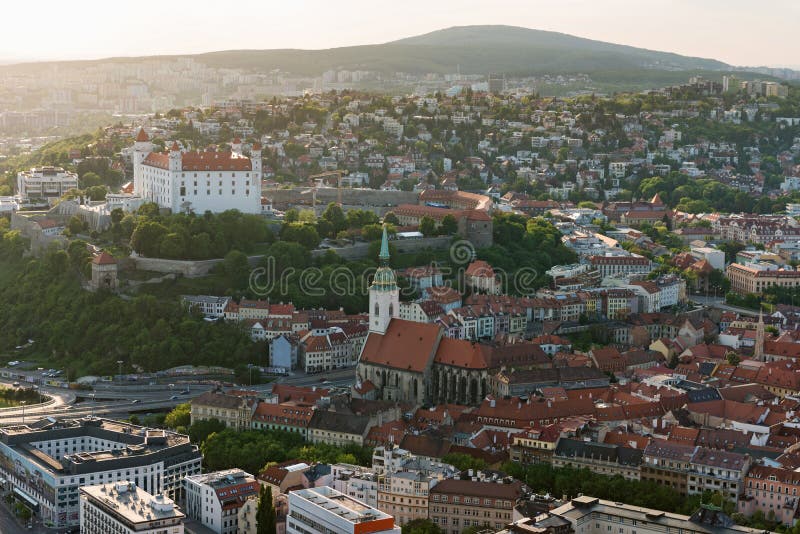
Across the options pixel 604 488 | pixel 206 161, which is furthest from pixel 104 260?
pixel 604 488

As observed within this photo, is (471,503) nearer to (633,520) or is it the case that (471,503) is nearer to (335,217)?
(633,520)

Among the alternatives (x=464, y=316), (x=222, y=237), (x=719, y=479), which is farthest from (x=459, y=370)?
(x=222, y=237)

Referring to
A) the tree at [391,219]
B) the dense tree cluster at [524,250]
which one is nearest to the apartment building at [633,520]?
the dense tree cluster at [524,250]

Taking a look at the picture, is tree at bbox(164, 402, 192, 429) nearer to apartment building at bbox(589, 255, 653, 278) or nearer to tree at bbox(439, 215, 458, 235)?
tree at bbox(439, 215, 458, 235)

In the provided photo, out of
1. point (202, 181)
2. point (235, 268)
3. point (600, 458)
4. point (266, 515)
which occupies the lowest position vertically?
point (266, 515)

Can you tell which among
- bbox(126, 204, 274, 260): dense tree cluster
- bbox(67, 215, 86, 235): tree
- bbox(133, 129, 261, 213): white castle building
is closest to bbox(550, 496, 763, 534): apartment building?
bbox(126, 204, 274, 260): dense tree cluster

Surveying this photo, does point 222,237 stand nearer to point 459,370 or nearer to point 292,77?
point 459,370
